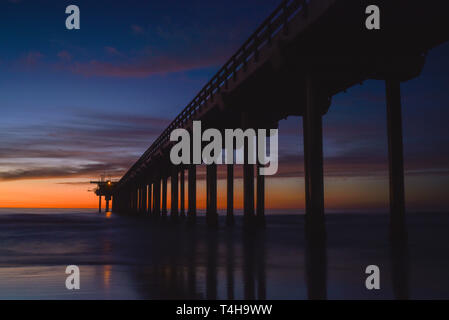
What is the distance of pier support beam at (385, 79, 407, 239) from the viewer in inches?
637

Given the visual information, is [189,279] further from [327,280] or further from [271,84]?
[271,84]

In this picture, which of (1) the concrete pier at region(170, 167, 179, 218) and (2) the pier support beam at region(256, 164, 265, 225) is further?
(1) the concrete pier at region(170, 167, 179, 218)

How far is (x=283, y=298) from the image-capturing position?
5.95 metres

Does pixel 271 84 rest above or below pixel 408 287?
above

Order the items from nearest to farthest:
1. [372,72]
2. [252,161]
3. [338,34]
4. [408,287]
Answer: [408,287] < [338,34] < [372,72] < [252,161]

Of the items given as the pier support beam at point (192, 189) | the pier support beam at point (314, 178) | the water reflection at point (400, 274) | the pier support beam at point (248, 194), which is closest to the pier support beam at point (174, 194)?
the pier support beam at point (192, 189)

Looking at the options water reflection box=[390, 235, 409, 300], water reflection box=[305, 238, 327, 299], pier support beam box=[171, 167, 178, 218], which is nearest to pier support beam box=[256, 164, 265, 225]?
water reflection box=[305, 238, 327, 299]

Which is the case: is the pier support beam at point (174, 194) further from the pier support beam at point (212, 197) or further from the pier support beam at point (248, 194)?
the pier support beam at point (248, 194)

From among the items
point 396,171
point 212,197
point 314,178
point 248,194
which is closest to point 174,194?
point 212,197

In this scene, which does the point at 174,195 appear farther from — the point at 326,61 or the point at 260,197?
the point at 326,61

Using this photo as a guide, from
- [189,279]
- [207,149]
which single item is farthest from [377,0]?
[207,149]

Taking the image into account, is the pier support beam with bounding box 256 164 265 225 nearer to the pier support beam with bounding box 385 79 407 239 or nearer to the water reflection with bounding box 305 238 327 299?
the pier support beam with bounding box 385 79 407 239

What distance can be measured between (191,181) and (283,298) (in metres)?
27.8

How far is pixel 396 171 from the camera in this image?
16188 millimetres
